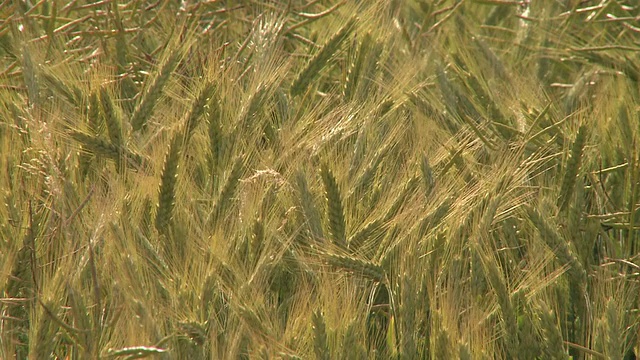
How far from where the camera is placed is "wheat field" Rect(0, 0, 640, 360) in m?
1.21

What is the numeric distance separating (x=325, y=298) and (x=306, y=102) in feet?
2.35

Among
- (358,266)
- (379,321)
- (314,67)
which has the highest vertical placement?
(314,67)

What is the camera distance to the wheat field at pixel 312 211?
121cm

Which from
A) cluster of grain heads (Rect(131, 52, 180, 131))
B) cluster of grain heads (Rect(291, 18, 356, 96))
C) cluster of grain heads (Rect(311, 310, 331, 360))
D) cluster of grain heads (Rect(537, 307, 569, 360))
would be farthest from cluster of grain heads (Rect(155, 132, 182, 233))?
cluster of grain heads (Rect(537, 307, 569, 360))

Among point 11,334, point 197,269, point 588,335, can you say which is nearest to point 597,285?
point 588,335

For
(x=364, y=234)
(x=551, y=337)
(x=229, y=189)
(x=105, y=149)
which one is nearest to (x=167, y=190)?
(x=229, y=189)

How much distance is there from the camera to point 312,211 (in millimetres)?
1399

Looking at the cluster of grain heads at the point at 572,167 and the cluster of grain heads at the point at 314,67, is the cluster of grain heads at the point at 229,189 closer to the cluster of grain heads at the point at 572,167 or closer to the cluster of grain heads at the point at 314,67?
the cluster of grain heads at the point at 314,67

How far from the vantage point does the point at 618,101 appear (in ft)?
6.08

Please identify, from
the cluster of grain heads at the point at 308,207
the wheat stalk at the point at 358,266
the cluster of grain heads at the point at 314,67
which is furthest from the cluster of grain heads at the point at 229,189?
the cluster of grain heads at the point at 314,67

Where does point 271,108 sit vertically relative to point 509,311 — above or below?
above

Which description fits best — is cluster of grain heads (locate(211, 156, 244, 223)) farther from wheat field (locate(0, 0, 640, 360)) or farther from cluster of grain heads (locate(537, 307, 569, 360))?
cluster of grain heads (locate(537, 307, 569, 360))

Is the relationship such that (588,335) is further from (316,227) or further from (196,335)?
(196,335)

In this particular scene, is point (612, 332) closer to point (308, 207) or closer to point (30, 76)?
point (308, 207)
